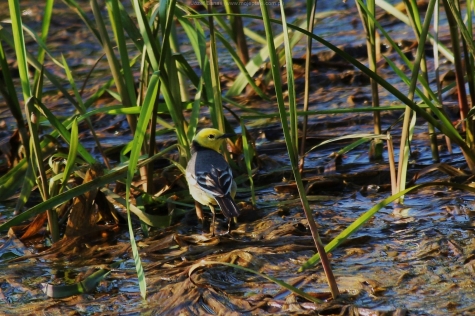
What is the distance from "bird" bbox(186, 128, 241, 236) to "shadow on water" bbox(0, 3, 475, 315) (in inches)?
8.4

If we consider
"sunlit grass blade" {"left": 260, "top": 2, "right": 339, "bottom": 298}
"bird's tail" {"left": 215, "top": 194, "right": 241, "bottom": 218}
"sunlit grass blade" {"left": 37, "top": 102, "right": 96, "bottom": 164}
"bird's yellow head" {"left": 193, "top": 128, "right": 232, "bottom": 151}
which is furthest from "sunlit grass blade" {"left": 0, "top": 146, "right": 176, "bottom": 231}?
"sunlit grass blade" {"left": 260, "top": 2, "right": 339, "bottom": 298}

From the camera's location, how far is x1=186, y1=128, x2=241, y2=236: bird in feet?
18.3

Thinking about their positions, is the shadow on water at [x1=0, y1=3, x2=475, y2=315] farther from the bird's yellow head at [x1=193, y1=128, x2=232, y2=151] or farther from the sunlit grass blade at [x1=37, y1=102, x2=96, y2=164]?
the sunlit grass blade at [x1=37, y1=102, x2=96, y2=164]

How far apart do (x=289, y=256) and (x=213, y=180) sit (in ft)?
3.00

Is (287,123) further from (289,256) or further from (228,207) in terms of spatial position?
(228,207)

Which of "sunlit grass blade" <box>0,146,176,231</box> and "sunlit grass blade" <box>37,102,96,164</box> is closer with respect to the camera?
"sunlit grass blade" <box>0,146,176,231</box>

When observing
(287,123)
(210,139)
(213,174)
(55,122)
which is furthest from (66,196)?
(210,139)

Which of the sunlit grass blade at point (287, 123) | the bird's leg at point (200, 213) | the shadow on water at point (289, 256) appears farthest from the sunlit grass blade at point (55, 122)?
the sunlit grass blade at point (287, 123)

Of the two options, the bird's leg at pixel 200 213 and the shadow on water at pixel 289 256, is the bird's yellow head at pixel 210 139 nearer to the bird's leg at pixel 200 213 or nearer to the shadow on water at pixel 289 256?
the shadow on water at pixel 289 256

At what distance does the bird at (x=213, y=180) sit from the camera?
5.57 metres

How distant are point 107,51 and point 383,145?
97.4 inches

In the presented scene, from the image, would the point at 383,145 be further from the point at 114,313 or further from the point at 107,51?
the point at 114,313

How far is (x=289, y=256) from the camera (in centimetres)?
495

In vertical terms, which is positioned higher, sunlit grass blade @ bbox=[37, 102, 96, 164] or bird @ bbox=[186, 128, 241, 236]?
sunlit grass blade @ bbox=[37, 102, 96, 164]
